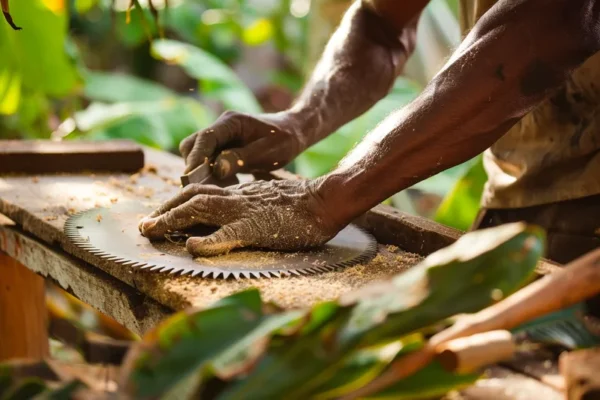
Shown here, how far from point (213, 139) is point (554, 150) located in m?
0.83

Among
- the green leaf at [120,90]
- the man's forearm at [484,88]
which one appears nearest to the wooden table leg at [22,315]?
the man's forearm at [484,88]

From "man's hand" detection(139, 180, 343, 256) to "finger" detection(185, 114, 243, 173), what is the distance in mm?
Result: 284

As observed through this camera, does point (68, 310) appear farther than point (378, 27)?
Yes

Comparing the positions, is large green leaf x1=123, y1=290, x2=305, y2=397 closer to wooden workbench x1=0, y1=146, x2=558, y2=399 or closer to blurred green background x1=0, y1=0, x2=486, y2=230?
wooden workbench x1=0, y1=146, x2=558, y2=399

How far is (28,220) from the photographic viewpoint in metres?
1.91

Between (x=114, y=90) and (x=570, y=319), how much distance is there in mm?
4305

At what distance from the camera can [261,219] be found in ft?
5.26

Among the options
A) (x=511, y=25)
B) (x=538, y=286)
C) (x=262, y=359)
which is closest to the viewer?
(x=262, y=359)

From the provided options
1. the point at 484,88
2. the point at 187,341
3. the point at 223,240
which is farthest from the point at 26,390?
the point at 484,88

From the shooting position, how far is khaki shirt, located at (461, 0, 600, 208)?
1779 millimetres

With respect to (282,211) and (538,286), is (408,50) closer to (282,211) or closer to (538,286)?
(282,211)

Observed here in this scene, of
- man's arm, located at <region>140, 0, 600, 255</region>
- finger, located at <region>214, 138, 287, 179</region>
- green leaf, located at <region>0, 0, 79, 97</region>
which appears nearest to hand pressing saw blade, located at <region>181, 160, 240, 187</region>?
finger, located at <region>214, 138, 287, 179</region>

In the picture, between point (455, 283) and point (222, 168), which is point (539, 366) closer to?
point (455, 283)

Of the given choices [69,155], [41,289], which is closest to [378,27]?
[69,155]
